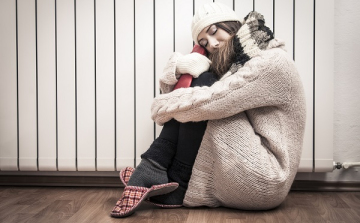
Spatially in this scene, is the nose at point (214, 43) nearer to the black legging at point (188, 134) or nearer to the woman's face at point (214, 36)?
the woman's face at point (214, 36)

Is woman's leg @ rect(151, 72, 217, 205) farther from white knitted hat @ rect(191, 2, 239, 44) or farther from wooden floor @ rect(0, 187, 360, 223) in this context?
white knitted hat @ rect(191, 2, 239, 44)

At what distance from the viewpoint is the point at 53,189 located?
1620mm

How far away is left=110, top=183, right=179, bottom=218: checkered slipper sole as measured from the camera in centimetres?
116

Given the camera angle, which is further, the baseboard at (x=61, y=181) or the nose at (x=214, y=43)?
the baseboard at (x=61, y=181)

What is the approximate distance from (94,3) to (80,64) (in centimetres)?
25

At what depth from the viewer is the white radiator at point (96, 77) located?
1521 mm

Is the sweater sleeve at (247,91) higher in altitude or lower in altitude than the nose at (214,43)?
lower

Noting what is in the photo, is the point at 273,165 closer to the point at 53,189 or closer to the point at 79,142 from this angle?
the point at 79,142

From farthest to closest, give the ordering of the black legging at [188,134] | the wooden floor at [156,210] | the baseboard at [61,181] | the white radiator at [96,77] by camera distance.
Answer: the baseboard at [61,181]
the white radiator at [96,77]
the black legging at [188,134]
the wooden floor at [156,210]

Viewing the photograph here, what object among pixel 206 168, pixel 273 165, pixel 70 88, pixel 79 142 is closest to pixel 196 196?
pixel 206 168

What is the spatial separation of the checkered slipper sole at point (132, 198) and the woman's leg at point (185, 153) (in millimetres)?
77

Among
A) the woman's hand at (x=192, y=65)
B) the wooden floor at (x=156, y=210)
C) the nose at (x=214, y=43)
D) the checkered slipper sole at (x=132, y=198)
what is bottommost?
the wooden floor at (x=156, y=210)

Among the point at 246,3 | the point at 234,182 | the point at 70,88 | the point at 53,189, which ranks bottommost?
the point at 53,189

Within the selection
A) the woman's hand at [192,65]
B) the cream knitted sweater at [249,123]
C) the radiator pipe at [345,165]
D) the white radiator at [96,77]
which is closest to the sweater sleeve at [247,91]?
the cream knitted sweater at [249,123]
